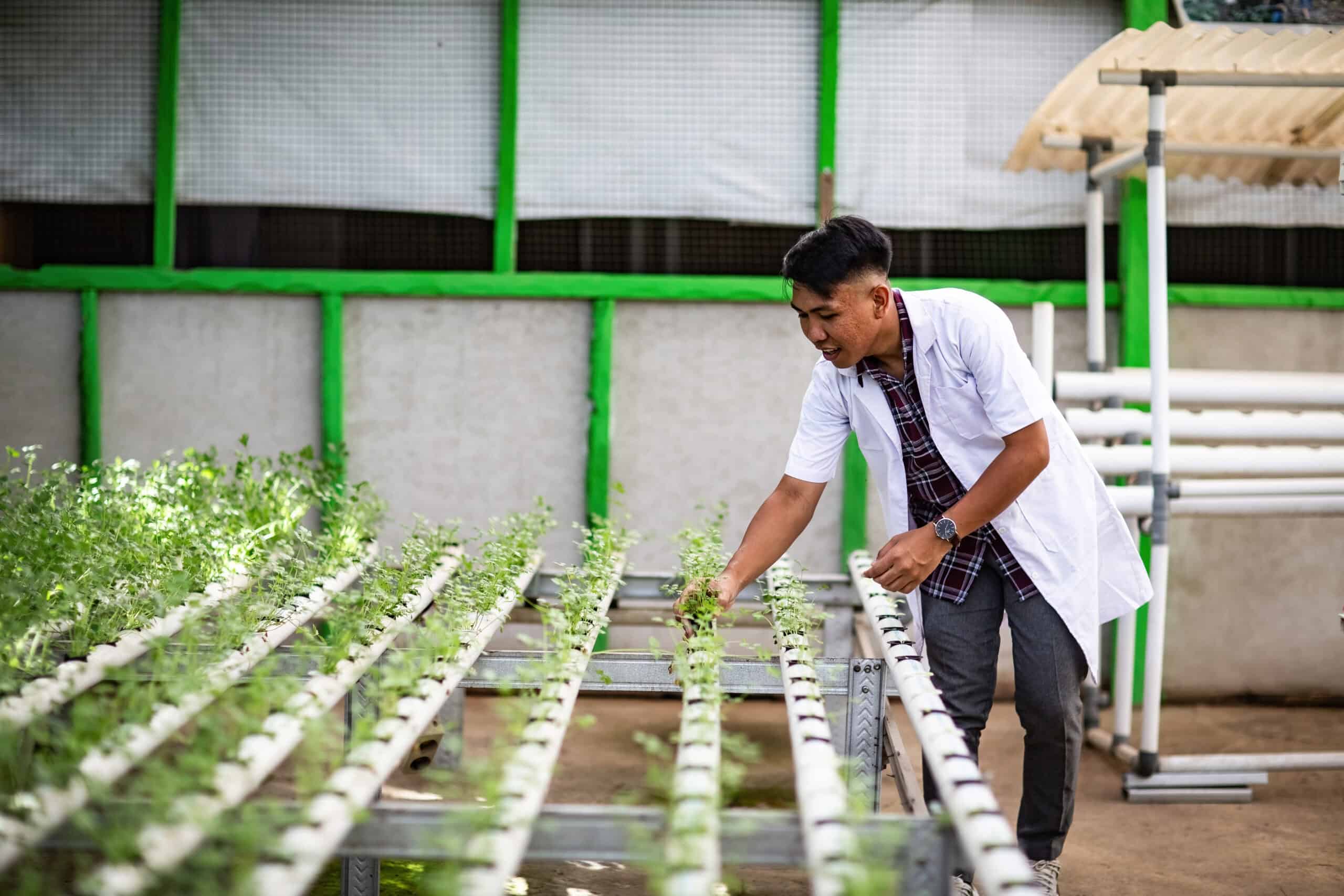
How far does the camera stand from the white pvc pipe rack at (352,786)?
142 centimetres

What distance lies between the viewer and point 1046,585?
8.48 ft

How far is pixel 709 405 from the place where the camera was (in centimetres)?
489

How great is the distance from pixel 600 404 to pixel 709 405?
45cm

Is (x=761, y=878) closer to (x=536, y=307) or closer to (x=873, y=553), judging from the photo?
(x=873, y=553)

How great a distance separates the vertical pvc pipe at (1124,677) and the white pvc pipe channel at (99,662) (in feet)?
9.24

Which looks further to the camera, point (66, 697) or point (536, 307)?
point (536, 307)

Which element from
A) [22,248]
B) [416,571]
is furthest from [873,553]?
[22,248]

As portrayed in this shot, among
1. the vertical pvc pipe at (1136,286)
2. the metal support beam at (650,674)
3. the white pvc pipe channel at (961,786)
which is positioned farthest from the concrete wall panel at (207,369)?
the vertical pvc pipe at (1136,286)

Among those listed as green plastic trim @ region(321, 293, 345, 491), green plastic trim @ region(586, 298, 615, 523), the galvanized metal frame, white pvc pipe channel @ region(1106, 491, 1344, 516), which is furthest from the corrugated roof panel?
green plastic trim @ region(321, 293, 345, 491)

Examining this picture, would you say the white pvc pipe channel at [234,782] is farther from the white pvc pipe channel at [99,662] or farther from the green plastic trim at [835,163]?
the green plastic trim at [835,163]

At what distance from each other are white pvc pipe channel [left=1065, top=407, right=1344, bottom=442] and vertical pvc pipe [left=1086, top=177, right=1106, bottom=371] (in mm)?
484

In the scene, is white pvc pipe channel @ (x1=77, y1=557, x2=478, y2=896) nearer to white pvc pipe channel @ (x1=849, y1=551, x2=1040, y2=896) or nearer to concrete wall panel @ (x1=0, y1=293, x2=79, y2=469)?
white pvc pipe channel @ (x1=849, y1=551, x2=1040, y2=896)

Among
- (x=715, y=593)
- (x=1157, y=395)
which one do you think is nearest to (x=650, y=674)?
(x=715, y=593)

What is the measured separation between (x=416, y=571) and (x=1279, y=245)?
3856mm
